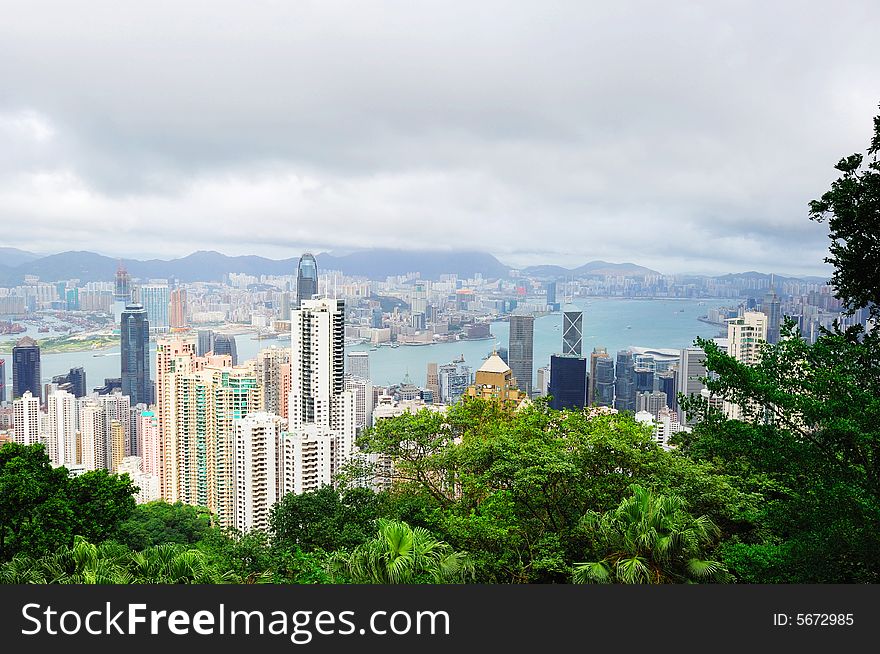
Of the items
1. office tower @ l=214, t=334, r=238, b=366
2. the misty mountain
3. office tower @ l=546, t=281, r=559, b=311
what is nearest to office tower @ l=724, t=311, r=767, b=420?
office tower @ l=546, t=281, r=559, b=311

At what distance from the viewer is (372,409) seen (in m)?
17.9

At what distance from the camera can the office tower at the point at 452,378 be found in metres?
17.9

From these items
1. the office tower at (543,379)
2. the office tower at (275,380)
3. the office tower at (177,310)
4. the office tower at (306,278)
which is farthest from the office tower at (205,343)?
the office tower at (543,379)

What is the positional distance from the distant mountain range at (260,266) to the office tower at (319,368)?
8654 mm

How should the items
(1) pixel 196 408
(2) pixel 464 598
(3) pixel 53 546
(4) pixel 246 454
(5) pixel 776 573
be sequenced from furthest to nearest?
(1) pixel 196 408 → (4) pixel 246 454 → (3) pixel 53 546 → (5) pixel 776 573 → (2) pixel 464 598

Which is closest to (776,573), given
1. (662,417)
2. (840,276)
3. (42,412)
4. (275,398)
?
(840,276)

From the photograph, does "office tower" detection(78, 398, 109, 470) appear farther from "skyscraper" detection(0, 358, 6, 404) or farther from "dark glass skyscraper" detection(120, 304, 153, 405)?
"skyscraper" detection(0, 358, 6, 404)

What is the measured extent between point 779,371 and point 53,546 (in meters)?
4.15

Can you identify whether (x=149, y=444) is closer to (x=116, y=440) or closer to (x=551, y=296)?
(x=116, y=440)

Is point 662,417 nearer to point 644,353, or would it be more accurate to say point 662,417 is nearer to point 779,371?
point 644,353

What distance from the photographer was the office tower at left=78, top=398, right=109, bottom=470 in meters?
18.1

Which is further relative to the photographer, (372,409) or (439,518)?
(372,409)

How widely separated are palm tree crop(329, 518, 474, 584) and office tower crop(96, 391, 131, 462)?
17238mm

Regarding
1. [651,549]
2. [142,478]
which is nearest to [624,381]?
[142,478]
